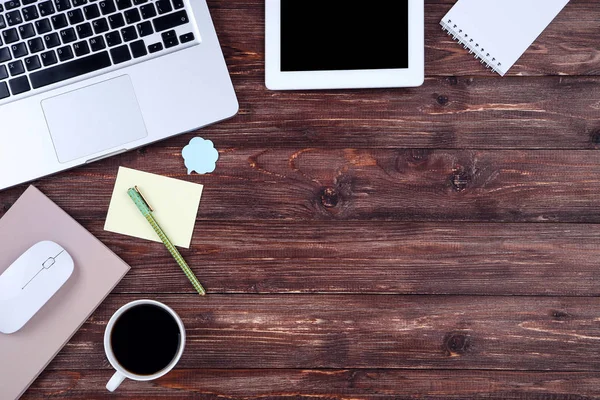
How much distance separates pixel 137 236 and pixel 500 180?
58 centimetres

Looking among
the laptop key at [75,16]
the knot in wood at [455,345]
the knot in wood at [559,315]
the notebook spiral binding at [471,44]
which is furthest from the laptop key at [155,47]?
the knot in wood at [559,315]

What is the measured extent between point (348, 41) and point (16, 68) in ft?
1.61

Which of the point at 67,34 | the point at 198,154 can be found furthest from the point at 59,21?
the point at 198,154

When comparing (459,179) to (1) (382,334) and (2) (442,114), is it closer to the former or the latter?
(2) (442,114)

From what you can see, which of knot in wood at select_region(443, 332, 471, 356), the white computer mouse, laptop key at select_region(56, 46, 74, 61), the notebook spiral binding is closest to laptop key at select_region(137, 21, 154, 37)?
laptop key at select_region(56, 46, 74, 61)

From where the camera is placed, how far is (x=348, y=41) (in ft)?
2.60

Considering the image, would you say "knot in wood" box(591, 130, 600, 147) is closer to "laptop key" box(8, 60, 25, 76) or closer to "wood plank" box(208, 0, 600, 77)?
"wood plank" box(208, 0, 600, 77)

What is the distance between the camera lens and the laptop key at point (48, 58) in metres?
0.78

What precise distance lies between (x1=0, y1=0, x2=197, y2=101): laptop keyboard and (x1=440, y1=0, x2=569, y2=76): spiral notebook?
426mm

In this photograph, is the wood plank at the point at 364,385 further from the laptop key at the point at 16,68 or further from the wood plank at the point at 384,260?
the laptop key at the point at 16,68

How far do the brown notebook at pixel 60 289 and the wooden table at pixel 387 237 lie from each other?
0.9 inches

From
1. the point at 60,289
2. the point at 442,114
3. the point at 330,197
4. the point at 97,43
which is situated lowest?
the point at 60,289

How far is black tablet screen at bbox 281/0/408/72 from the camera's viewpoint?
0.79 m

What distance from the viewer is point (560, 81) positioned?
2.75 ft
